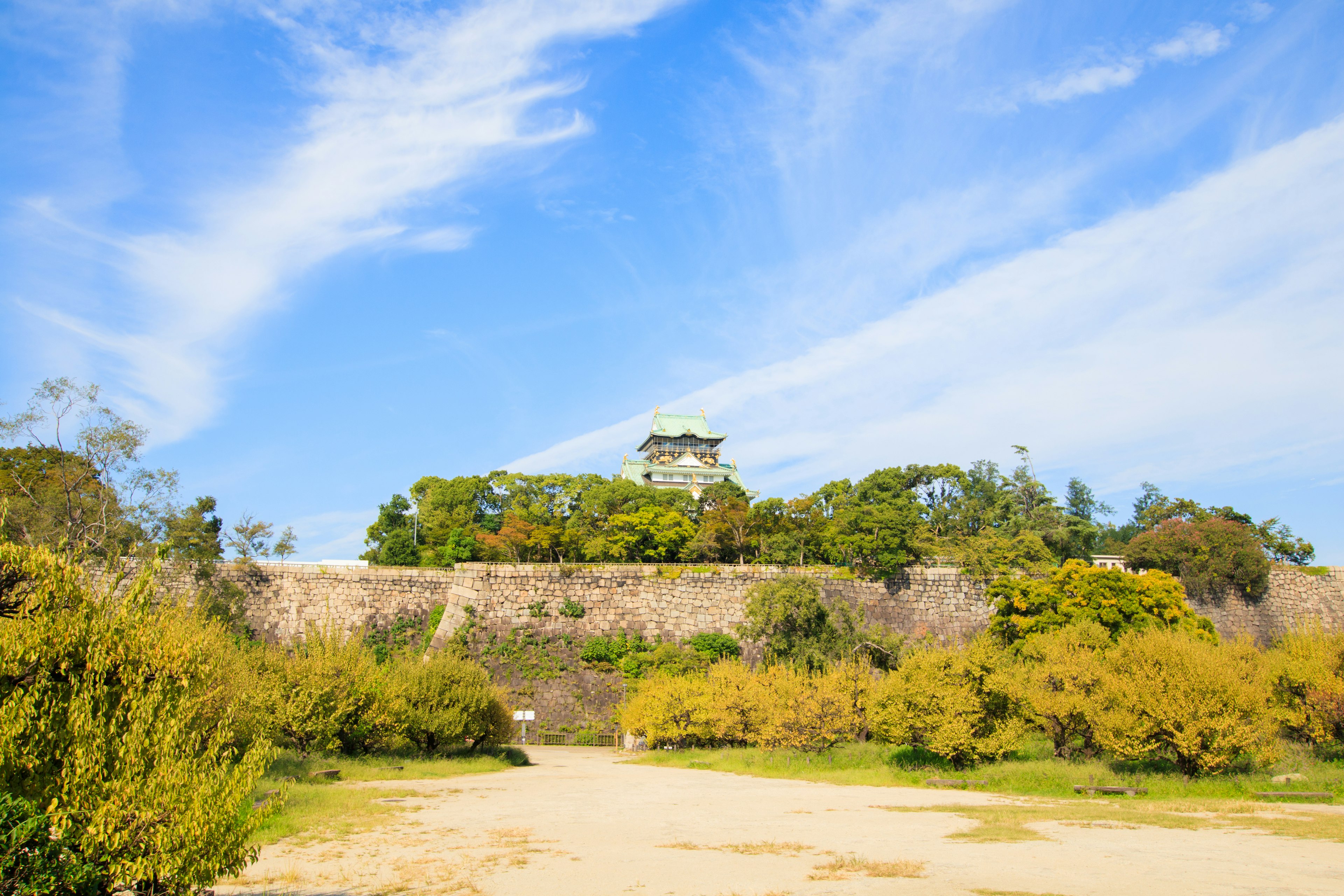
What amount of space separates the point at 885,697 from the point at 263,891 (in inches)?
679

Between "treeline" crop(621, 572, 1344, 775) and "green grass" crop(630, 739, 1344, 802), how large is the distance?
1.44 feet

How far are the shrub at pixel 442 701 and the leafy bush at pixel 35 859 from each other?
1754 centimetres

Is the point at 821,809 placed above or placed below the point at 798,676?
below

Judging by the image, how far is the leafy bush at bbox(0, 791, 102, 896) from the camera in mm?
5371

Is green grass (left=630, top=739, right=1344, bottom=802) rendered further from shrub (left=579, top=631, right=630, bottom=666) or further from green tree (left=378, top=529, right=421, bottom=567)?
green tree (left=378, top=529, right=421, bottom=567)

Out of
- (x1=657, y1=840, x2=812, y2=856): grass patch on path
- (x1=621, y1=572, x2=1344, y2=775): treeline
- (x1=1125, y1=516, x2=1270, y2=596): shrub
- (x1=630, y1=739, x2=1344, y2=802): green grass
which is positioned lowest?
(x1=630, y1=739, x2=1344, y2=802): green grass

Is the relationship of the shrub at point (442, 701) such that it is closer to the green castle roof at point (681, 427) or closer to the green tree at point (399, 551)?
the green tree at point (399, 551)

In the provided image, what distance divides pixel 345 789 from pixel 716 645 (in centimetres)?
2291

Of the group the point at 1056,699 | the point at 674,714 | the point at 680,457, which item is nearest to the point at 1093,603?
the point at 1056,699

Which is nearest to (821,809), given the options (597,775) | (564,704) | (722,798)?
(722,798)

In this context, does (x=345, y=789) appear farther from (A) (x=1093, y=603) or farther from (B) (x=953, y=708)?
(A) (x=1093, y=603)

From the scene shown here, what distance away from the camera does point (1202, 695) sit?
17.8 m

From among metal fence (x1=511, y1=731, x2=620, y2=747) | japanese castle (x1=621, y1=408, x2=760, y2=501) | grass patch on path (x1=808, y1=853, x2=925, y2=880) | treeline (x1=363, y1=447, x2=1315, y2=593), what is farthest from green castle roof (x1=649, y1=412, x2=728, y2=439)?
grass patch on path (x1=808, y1=853, x2=925, y2=880)

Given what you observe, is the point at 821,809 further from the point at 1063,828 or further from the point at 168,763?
the point at 168,763
